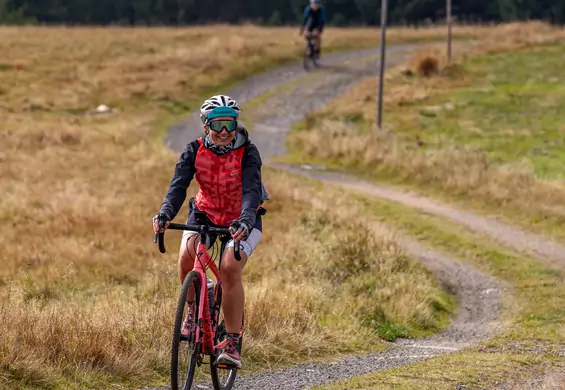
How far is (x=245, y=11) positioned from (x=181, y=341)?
2389 inches

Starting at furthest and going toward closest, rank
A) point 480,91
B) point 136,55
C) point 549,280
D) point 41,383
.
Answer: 1. point 136,55
2. point 480,91
3. point 549,280
4. point 41,383

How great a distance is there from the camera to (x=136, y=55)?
45.0 metres

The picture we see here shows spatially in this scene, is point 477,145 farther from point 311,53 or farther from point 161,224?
point 161,224

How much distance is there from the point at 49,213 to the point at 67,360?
33.5ft

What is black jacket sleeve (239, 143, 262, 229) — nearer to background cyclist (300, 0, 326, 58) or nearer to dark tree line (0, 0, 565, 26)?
background cyclist (300, 0, 326, 58)

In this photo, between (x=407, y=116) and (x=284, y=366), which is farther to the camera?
(x=407, y=116)

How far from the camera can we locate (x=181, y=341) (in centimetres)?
690

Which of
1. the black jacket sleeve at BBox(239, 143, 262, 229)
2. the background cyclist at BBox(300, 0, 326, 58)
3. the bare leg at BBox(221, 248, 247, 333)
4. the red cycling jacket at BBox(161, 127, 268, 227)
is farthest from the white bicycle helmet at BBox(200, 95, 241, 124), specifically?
the background cyclist at BBox(300, 0, 326, 58)

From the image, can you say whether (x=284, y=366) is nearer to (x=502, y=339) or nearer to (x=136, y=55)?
(x=502, y=339)

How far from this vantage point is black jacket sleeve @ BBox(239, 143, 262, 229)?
6887mm

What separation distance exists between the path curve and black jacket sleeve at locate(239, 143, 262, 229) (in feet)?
5.41

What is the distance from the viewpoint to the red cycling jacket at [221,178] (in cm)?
709

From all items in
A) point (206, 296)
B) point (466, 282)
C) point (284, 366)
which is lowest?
point (466, 282)

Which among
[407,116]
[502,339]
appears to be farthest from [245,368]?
[407,116]
